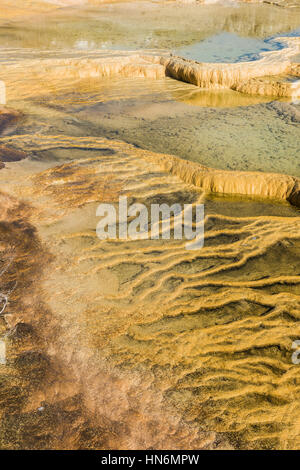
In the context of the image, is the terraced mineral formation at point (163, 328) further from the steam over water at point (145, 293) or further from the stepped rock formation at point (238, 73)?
the stepped rock formation at point (238, 73)

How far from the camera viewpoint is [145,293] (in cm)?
363

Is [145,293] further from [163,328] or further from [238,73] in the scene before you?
[238,73]

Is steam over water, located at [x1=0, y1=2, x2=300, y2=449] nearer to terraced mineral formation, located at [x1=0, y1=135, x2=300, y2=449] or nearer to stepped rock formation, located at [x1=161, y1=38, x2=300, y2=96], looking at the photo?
terraced mineral formation, located at [x1=0, y1=135, x2=300, y2=449]

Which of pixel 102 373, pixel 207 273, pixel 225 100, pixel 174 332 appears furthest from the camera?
pixel 225 100

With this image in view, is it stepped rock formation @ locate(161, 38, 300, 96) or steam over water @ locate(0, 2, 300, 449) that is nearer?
steam over water @ locate(0, 2, 300, 449)

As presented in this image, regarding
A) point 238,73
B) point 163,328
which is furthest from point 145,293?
point 238,73

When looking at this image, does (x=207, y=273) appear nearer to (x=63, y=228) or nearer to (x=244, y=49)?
(x=63, y=228)

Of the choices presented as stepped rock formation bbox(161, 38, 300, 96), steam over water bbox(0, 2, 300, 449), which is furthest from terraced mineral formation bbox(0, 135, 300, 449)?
stepped rock formation bbox(161, 38, 300, 96)

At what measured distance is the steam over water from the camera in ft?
8.52
